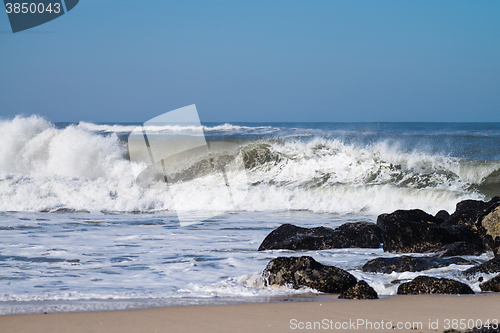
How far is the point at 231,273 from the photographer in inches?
203

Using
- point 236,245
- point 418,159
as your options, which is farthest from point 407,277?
point 418,159

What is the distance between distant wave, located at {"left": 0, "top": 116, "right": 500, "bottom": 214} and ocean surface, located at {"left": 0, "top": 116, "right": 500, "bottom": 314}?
0.04 meters

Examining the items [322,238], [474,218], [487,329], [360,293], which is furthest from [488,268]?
[474,218]

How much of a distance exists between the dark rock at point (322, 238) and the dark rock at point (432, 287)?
2264 mm

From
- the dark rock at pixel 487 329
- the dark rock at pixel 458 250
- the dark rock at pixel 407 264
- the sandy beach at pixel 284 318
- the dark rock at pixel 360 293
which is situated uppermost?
the dark rock at pixel 487 329

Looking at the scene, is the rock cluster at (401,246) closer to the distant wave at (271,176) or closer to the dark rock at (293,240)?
the dark rock at (293,240)

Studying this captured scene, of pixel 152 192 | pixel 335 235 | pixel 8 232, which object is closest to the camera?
pixel 335 235

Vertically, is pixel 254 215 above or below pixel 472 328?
below

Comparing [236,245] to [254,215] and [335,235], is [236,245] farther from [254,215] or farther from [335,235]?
[254,215]

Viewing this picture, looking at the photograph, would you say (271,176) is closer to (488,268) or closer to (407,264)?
(407,264)

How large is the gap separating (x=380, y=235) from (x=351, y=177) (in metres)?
7.23

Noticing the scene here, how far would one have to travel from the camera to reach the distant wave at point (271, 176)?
1197cm

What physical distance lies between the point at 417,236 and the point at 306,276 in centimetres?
256

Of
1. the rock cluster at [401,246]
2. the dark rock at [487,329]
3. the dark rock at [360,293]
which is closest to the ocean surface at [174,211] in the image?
the rock cluster at [401,246]
